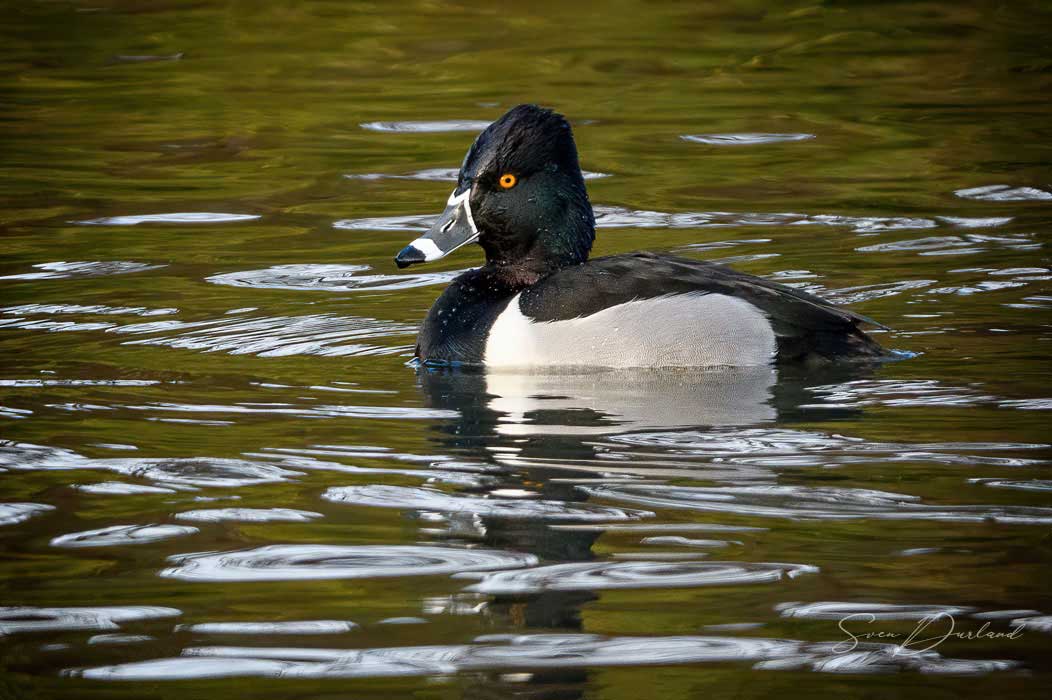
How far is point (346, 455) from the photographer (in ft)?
20.3

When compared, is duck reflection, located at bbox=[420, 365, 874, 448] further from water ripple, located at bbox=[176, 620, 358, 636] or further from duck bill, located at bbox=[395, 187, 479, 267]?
water ripple, located at bbox=[176, 620, 358, 636]

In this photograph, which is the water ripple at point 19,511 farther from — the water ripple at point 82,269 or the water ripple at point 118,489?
the water ripple at point 82,269

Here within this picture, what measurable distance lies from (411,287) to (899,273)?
2.90m

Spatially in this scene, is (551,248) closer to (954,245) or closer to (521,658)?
(954,245)

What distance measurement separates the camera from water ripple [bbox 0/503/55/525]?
5516 millimetres

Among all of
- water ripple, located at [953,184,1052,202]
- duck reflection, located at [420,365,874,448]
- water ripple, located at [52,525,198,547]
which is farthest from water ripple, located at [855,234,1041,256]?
water ripple, located at [52,525,198,547]

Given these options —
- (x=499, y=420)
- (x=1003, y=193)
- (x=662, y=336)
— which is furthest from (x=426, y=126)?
(x=499, y=420)

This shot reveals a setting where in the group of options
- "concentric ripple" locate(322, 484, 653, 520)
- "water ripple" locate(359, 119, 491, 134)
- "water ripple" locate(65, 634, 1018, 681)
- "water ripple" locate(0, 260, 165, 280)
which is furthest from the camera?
"water ripple" locate(359, 119, 491, 134)

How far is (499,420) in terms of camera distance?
6.78 metres

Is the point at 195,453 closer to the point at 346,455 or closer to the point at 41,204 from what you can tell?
the point at 346,455

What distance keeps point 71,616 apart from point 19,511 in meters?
1.12

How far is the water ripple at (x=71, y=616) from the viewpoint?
4527 millimetres

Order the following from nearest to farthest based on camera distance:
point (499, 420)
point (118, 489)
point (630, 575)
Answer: point (630, 575), point (118, 489), point (499, 420)
